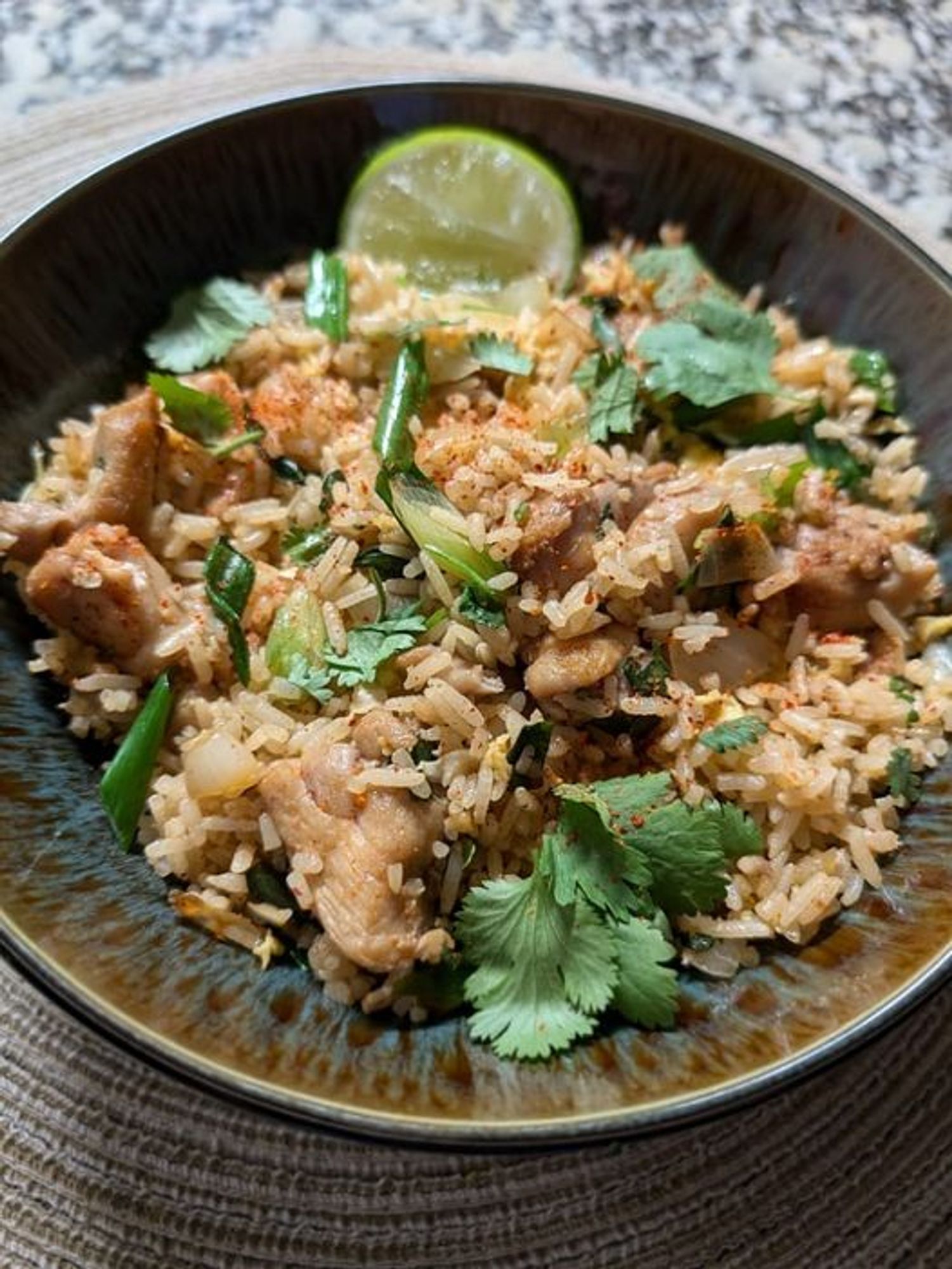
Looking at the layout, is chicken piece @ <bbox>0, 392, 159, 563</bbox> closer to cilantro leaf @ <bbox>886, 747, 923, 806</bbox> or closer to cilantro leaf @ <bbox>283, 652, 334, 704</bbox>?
cilantro leaf @ <bbox>283, 652, 334, 704</bbox>

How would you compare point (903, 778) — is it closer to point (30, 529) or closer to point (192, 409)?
point (192, 409)

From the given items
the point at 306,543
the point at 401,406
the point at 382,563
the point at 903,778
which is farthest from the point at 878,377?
the point at 306,543

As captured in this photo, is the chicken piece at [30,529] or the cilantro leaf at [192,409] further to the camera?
the cilantro leaf at [192,409]

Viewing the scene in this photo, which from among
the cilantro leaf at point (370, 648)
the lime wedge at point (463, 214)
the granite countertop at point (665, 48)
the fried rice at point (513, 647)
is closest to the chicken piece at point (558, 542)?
the fried rice at point (513, 647)

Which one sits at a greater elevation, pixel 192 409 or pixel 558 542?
pixel 558 542

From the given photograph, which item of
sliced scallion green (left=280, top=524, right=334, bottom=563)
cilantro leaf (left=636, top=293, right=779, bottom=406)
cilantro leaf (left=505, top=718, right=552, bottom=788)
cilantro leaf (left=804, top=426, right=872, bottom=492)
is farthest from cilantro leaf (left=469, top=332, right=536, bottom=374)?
cilantro leaf (left=505, top=718, right=552, bottom=788)

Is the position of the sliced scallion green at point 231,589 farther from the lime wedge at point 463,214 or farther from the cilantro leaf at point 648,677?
the lime wedge at point 463,214
